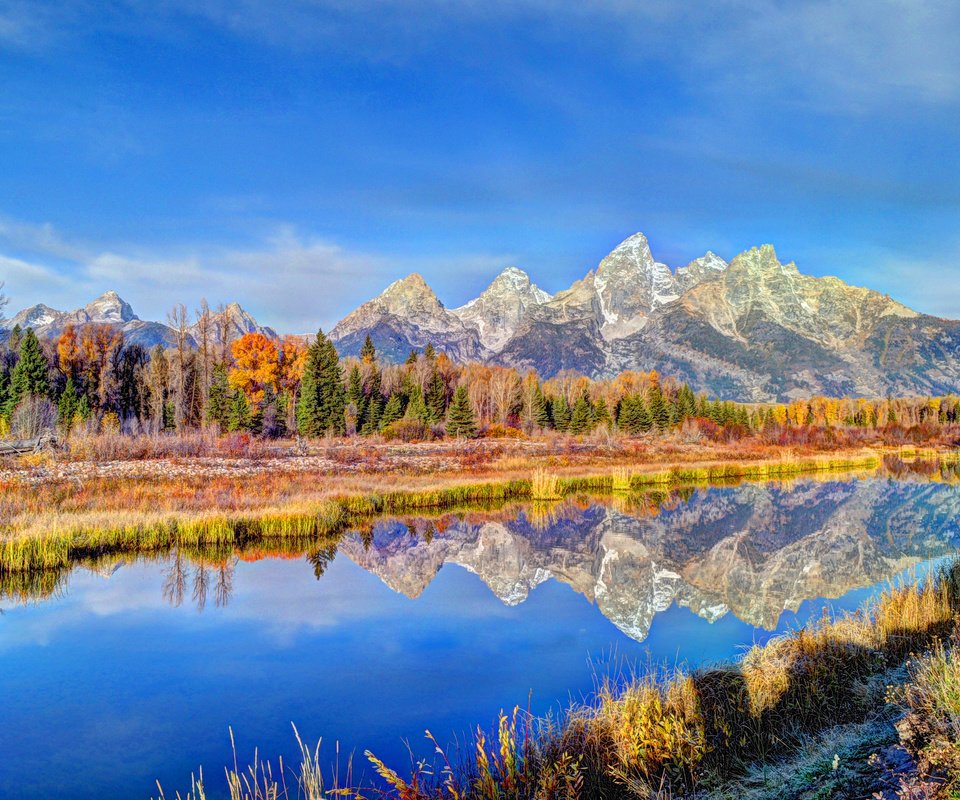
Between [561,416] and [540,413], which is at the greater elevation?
[540,413]

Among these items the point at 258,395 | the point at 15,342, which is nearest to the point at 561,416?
the point at 258,395

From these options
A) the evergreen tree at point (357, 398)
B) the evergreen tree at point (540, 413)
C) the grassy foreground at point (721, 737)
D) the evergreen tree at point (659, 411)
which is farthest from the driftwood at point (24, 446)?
the evergreen tree at point (659, 411)

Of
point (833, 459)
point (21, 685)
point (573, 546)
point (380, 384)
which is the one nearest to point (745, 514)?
point (573, 546)

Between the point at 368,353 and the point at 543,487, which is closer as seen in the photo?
the point at 543,487

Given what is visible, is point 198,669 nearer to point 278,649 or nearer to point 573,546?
point 278,649

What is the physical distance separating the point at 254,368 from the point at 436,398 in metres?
20.6

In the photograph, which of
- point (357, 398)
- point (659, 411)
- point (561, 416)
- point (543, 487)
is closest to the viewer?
point (543, 487)

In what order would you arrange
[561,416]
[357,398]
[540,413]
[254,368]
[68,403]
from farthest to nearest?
[561,416] < [540,413] < [254,368] < [357,398] < [68,403]

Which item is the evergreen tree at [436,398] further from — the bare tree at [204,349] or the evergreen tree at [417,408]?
the bare tree at [204,349]

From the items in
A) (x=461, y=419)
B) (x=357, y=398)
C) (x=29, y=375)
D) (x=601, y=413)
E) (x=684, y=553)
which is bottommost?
(x=684, y=553)

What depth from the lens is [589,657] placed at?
35.2ft

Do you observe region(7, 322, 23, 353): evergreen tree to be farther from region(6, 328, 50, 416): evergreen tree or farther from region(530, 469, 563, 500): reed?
region(530, 469, 563, 500): reed

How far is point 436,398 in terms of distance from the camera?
7919 centimetres

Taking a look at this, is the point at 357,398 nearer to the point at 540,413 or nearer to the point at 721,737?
the point at 540,413
